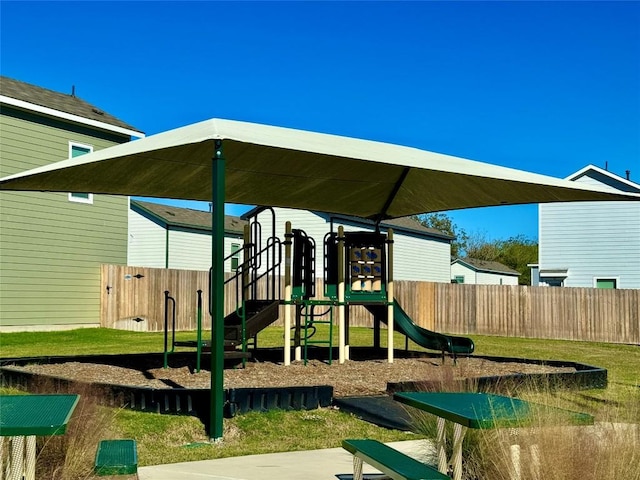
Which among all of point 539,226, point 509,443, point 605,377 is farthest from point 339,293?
point 539,226

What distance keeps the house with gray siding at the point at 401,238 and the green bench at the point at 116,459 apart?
1104 inches

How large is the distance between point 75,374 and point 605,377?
7.88 m

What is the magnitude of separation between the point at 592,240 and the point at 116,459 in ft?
102

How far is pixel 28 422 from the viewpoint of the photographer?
391 cm

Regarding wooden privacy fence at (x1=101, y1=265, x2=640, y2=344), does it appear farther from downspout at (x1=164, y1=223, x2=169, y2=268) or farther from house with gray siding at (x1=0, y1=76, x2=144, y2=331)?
downspout at (x1=164, y1=223, x2=169, y2=268)

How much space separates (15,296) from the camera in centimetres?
2100

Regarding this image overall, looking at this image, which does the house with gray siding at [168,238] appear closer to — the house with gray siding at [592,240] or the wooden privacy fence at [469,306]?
the wooden privacy fence at [469,306]

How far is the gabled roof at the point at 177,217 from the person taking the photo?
34969 millimetres

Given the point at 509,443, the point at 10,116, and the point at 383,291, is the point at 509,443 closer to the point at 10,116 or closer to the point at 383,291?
the point at 383,291

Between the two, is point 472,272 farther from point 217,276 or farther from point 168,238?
point 217,276

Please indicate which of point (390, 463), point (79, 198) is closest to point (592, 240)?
point (79, 198)

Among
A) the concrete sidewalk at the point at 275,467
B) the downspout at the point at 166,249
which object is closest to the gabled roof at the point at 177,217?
the downspout at the point at 166,249

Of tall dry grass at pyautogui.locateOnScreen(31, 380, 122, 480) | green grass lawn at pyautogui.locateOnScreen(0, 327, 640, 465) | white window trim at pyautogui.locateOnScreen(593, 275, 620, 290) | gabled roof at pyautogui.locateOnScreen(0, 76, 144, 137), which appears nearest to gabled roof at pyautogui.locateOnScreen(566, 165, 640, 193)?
white window trim at pyautogui.locateOnScreen(593, 275, 620, 290)

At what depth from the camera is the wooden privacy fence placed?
24.6m
